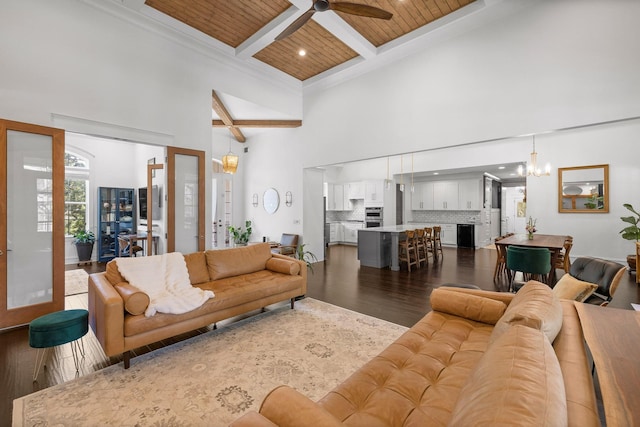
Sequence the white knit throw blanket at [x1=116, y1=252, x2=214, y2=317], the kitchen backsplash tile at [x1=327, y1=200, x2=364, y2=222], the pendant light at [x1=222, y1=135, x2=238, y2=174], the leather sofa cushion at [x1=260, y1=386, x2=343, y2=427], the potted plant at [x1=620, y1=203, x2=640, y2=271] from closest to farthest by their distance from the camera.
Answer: the leather sofa cushion at [x1=260, y1=386, x2=343, y2=427] → the white knit throw blanket at [x1=116, y1=252, x2=214, y2=317] → the potted plant at [x1=620, y1=203, x2=640, y2=271] → the pendant light at [x1=222, y1=135, x2=238, y2=174] → the kitchen backsplash tile at [x1=327, y1=200, x2=364, y2=222]

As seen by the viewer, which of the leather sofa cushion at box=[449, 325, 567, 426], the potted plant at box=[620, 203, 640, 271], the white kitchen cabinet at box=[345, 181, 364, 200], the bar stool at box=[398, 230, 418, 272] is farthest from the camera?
the white kitchen cabinet at box=[345, 181, 364, 200]

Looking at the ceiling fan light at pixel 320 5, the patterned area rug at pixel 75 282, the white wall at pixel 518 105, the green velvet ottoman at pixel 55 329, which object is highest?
the ceiling fan light at pixel 320 5

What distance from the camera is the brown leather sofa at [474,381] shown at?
860 millimetres

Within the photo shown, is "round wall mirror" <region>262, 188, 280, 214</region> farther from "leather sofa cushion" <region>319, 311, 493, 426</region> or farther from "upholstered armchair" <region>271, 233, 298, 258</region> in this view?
"leather sofa cushion" <region>319, 311, 493, 426</region>

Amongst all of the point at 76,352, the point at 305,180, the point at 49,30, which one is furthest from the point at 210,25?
the point at 76,352

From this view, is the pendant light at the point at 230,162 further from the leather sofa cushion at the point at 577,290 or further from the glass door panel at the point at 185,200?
the leather sofa cushion at the point at 577,290

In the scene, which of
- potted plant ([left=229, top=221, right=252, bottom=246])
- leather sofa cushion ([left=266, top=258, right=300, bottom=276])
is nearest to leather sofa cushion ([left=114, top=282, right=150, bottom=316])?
leather sofa cushion ([left=266, top=258, right=300, bottom=276])

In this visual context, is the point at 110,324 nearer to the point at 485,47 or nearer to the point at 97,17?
the point at 97,17

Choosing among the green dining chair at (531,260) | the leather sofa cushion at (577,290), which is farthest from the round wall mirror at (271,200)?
the leather sofa cushion at (577,290)

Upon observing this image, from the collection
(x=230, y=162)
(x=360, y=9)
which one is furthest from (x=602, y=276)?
(x=230, y=162)

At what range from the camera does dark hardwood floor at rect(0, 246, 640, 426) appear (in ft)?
7.93

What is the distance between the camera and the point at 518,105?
4148 millimetres

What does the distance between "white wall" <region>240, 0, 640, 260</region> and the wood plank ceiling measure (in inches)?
24.0

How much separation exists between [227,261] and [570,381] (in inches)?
139
